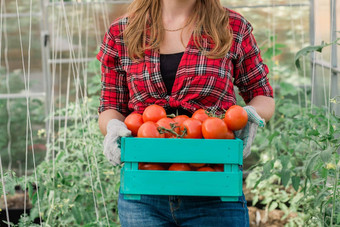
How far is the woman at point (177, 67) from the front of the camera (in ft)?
5.21

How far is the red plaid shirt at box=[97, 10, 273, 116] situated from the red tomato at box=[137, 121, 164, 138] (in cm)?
24

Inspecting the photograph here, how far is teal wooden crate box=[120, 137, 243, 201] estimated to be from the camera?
141 centimetres

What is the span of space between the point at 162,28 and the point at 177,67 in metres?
0.15

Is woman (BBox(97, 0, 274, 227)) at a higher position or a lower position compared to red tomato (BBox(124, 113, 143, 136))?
higher

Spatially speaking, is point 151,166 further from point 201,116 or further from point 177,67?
point 177,67

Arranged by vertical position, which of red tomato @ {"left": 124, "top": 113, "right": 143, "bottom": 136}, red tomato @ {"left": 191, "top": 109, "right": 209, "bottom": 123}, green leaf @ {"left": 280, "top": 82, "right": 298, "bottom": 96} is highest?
green leaf @ {"left": 280, "top": 82, "right": 298, "bottom": 96}

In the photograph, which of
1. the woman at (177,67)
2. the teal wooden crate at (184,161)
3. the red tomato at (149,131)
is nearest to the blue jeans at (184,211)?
the woman at (177,67)

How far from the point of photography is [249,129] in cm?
153

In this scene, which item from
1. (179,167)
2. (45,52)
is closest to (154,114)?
(179,167)

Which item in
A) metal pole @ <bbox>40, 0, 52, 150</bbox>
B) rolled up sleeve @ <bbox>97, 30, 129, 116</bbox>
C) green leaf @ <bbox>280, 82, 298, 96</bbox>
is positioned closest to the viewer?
rolled up sleeve @ <bbox>97, 30, 129, 116</bbox>

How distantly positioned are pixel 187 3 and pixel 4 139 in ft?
9.84

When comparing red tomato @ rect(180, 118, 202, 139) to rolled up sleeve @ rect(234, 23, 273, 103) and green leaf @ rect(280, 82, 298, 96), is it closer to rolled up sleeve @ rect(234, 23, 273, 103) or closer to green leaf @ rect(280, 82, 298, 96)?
rolled up sleeve @ rect(234, 23, 273, 103)

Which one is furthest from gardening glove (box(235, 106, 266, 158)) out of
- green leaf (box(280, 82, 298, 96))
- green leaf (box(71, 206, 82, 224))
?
green leaf (box(280, 82, 298, 96))

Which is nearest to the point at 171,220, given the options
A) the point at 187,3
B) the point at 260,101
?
the point at 260,101
